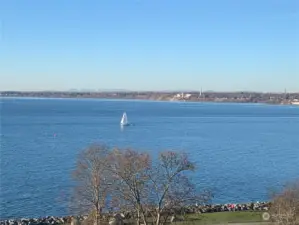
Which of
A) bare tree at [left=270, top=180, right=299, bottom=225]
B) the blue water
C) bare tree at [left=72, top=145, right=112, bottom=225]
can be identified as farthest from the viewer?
the blue water

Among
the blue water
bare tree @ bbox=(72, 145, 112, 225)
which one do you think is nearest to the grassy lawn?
bare tree @ bbox=(72, 145, 112, 225)

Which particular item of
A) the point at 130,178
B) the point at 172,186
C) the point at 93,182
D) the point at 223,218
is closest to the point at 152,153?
the point at 223,218

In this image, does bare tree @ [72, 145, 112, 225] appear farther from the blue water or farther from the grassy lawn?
the blue water

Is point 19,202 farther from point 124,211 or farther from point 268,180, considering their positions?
point 268,180

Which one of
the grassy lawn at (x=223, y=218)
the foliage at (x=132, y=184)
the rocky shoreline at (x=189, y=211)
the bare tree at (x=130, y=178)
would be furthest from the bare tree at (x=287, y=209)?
the bare tree at (x=130, y=178)

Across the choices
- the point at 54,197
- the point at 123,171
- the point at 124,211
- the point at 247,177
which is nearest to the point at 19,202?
the point at 54,197

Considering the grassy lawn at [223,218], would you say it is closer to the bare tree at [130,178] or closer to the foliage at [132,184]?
the foliage at [132,184]
